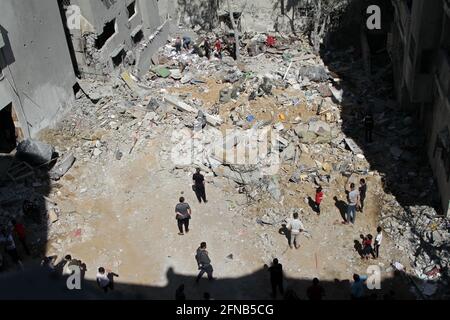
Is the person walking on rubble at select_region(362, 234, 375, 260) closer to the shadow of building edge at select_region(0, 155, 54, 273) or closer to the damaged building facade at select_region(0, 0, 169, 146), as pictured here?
the shadow of building edge at select_region(0, 155, 54, 273)

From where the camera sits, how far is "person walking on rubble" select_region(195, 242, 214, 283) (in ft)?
45.1

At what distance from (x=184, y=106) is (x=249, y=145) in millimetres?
3670

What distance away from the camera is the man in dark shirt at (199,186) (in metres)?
16.5

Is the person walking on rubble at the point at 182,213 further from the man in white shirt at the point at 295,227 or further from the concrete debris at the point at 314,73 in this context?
the concrete debris at the point at 314,73

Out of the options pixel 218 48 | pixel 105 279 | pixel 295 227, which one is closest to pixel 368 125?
pixel 295 227

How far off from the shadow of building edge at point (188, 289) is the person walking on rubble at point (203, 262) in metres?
0.30

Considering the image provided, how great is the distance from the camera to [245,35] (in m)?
28.0

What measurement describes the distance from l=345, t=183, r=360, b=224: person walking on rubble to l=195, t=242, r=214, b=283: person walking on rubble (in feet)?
14.6

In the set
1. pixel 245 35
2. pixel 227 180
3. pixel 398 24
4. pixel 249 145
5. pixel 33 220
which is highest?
pixel 245 35

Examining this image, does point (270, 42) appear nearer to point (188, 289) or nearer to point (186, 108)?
A: point (186, 108)

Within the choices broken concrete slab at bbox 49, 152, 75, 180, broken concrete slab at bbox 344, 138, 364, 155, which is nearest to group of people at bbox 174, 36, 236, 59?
broken concrete slab at bbox 344, 138, 364, 155

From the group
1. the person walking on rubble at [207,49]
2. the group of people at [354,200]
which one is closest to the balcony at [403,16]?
the group of people at [354,200]

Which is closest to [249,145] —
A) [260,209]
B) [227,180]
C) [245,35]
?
[227,180]

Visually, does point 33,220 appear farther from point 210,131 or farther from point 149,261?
point 210,131
